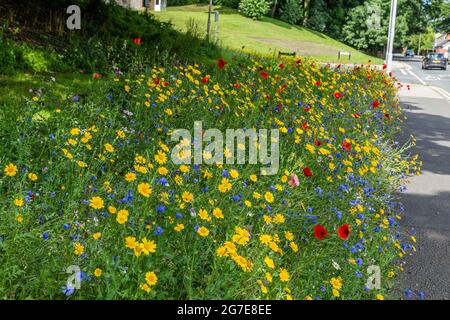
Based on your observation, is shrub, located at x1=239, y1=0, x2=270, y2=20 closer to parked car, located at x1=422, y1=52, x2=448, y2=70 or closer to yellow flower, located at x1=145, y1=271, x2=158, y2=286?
parked car, located at x1=422, y1=52, x2=448, y2=70

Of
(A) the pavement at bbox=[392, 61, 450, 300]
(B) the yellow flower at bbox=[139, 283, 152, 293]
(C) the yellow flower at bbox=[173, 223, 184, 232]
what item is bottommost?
(A) the pavement at bbox=[392, 61, 450, 300]

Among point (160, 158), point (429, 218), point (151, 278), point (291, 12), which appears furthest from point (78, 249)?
point (291, 12)

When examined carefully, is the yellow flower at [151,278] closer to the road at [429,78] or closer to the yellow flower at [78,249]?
the yellow flower at [78,249]

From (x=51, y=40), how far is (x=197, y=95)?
4587mm

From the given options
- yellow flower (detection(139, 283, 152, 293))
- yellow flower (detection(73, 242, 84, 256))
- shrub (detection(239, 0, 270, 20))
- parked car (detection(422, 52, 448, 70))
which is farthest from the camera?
shrub (detection(239, 0, 270, 20))

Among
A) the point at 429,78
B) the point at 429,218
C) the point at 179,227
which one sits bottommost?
the point at 429,218

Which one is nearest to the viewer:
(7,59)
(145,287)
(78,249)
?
(145,287)

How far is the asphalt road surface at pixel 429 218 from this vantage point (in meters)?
4.00

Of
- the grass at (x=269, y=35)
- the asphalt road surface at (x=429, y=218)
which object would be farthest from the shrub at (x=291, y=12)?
the asphalt road surface at (x=429, y=218)

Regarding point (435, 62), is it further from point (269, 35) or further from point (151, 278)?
point (151, 278)

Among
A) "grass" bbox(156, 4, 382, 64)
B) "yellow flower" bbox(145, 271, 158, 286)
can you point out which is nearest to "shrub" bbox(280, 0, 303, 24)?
"grass" bbox(156, 4, 382, 64)

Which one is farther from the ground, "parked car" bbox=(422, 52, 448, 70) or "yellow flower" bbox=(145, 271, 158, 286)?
"parked car" bbox=(422, 52, 448, 70)

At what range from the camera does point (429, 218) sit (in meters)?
5.58

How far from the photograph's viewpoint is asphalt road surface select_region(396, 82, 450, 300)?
13.1 ft
